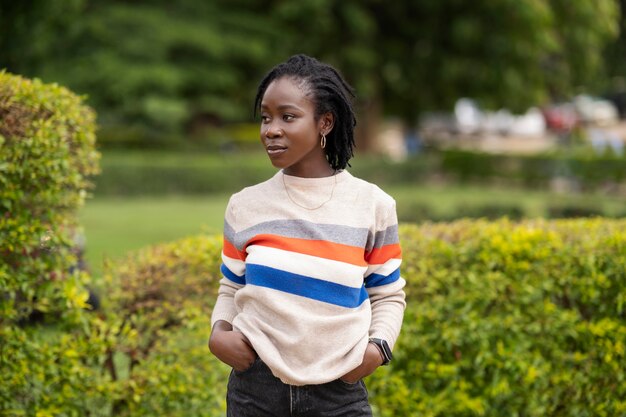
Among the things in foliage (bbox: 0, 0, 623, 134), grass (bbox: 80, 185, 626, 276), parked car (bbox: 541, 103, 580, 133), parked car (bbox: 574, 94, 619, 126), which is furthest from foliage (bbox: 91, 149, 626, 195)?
parked car (bbox: 574, 94, 619, 126)

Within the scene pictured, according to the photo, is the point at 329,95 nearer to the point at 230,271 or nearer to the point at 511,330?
the point at 230,271

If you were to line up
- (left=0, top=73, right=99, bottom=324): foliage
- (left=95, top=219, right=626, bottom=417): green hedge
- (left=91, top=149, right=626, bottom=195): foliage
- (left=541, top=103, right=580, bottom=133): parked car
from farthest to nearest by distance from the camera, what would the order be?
(left=541, top=103, right=580, bottom=133): parked car → (left=91, top=149, right=626, bottom=195): foliage → (left=95, top=219, right=626, bottom=417): green hedge → (left=0, top=73, right=99, bottom=324): foliage

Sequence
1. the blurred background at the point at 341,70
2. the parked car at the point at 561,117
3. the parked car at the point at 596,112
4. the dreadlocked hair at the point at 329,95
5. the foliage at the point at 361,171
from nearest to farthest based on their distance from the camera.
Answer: the dreadlocked hair at the point at 329,95 < the blurred background at the point at 341,70 < the foliage at the point at 361,171 < the parked car at the point at 561,117 < the parked car at the point at 596,112

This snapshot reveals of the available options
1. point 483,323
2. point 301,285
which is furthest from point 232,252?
point 483,323

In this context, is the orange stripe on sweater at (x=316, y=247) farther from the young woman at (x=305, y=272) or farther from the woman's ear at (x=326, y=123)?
the woman's ear at (x=326, y=123)

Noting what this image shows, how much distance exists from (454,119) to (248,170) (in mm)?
27086

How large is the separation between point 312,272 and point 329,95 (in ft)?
1.84

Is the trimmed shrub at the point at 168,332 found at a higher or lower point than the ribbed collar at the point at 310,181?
lower

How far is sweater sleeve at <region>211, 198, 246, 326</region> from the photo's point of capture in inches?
107

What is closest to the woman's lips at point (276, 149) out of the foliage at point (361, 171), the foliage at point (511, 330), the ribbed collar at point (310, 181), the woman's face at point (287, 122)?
the woman's face at point (287, 122)

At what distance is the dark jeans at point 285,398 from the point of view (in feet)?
8.64

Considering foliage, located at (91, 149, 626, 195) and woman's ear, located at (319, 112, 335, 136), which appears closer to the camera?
woman's ear, located at (319, 112, 335, 136)

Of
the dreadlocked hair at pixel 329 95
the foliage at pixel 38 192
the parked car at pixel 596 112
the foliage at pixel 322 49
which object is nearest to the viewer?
the dreadlocked hair at pixel 329 95

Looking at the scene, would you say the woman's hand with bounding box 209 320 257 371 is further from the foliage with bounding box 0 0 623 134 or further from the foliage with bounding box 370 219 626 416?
the foliage with bounding box 0 0 623 134
